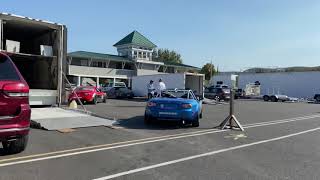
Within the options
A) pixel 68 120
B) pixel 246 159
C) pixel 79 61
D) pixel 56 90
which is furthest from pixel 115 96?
pixel 246 159

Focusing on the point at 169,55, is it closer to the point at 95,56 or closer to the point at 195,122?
the point at 95,56

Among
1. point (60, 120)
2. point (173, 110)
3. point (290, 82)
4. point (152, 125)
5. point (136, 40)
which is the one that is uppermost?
point (136, 40)

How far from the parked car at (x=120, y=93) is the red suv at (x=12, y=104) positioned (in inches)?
1302

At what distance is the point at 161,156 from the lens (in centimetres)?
849

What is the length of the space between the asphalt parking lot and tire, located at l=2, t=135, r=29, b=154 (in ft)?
0.46

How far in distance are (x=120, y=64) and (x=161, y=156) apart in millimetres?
58169

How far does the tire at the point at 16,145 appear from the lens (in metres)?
7.78

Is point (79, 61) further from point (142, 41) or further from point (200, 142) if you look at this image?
point (200, 142)

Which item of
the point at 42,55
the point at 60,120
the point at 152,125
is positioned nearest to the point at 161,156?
the point at 60,120

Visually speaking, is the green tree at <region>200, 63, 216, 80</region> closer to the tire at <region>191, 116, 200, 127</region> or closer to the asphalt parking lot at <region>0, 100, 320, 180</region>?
the tire at <region>191, 116, 200, 127</region>

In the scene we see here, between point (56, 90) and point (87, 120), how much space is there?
2.60 meters

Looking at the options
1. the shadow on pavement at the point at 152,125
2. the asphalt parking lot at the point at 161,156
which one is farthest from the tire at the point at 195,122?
the asphalt parking lot at the point at 161,156

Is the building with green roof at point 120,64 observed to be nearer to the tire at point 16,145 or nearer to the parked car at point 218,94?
the parked car at point 218,94

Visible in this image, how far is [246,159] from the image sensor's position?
848 centimetres
